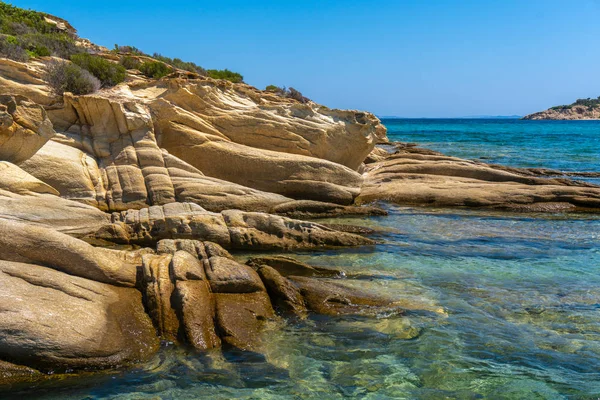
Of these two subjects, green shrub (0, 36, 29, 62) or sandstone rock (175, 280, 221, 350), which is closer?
sandstone rock (175, 280, 221, 350)

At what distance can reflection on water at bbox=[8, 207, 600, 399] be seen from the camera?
7188 millimetres

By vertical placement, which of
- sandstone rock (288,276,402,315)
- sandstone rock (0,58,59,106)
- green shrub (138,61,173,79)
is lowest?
sandstone rock (288,276,402,315)

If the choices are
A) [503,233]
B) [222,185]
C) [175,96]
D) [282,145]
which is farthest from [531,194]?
[175,96]

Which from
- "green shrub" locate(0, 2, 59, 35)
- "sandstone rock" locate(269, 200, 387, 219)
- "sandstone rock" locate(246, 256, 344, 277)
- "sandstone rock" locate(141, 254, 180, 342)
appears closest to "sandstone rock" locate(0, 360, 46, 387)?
"sandstone rock" locate(141, 254, 180, 342)

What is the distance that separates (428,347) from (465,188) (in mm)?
13643

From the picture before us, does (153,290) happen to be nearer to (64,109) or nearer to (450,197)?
(64,109)

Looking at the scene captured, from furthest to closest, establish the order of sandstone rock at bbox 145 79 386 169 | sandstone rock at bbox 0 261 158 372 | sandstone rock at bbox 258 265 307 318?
sandstone rock at bbox 145 79 386 169 < sandstone rock at bbox 258 265 307 318 < sandstone rock at bbox 0 261 158 372

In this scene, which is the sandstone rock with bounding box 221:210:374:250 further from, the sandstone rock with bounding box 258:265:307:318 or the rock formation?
the rock formation

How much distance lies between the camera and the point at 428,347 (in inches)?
333

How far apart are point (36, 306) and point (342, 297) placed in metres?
4.78

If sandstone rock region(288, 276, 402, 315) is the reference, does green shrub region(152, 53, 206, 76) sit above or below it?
above

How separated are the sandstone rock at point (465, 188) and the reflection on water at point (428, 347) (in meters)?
6.94

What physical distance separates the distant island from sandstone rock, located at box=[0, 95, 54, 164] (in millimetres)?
165259

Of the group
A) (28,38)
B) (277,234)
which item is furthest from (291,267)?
(28,38)
